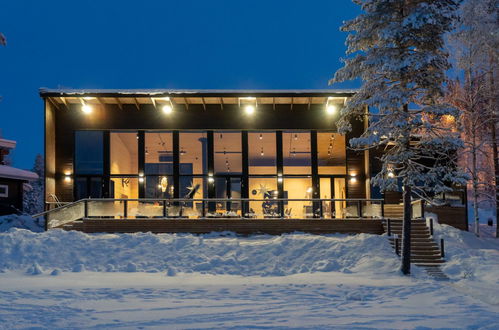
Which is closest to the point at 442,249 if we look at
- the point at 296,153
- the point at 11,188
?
the point at 296,153

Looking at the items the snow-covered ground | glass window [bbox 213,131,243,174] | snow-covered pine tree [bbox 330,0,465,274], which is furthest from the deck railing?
snow-covered pine tree [bbox 330,0,465,274]

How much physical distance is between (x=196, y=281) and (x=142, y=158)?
1241 centimetres

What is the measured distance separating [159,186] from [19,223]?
27.8 feet

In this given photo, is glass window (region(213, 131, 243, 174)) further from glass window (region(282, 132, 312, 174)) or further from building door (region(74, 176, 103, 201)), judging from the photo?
building door (region(74, 176, 103, 201))

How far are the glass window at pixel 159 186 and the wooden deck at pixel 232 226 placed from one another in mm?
5210

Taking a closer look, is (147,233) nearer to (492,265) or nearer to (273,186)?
(273,186)

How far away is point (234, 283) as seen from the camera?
1211 cm

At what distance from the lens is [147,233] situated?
17219 millimetres

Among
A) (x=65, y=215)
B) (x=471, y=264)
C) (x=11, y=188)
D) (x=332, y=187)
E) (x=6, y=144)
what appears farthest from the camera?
(x=6, y=144)

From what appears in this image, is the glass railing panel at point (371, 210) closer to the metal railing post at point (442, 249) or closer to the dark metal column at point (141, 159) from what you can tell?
the metal railing post at point (442, 249)

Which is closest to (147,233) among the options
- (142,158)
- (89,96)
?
(142,158)

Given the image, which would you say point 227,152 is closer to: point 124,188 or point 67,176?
point 124,188

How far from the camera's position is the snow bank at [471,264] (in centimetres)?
1183

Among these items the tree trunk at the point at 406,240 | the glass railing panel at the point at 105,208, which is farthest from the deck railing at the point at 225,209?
the tree trunk at the point at 406,240
